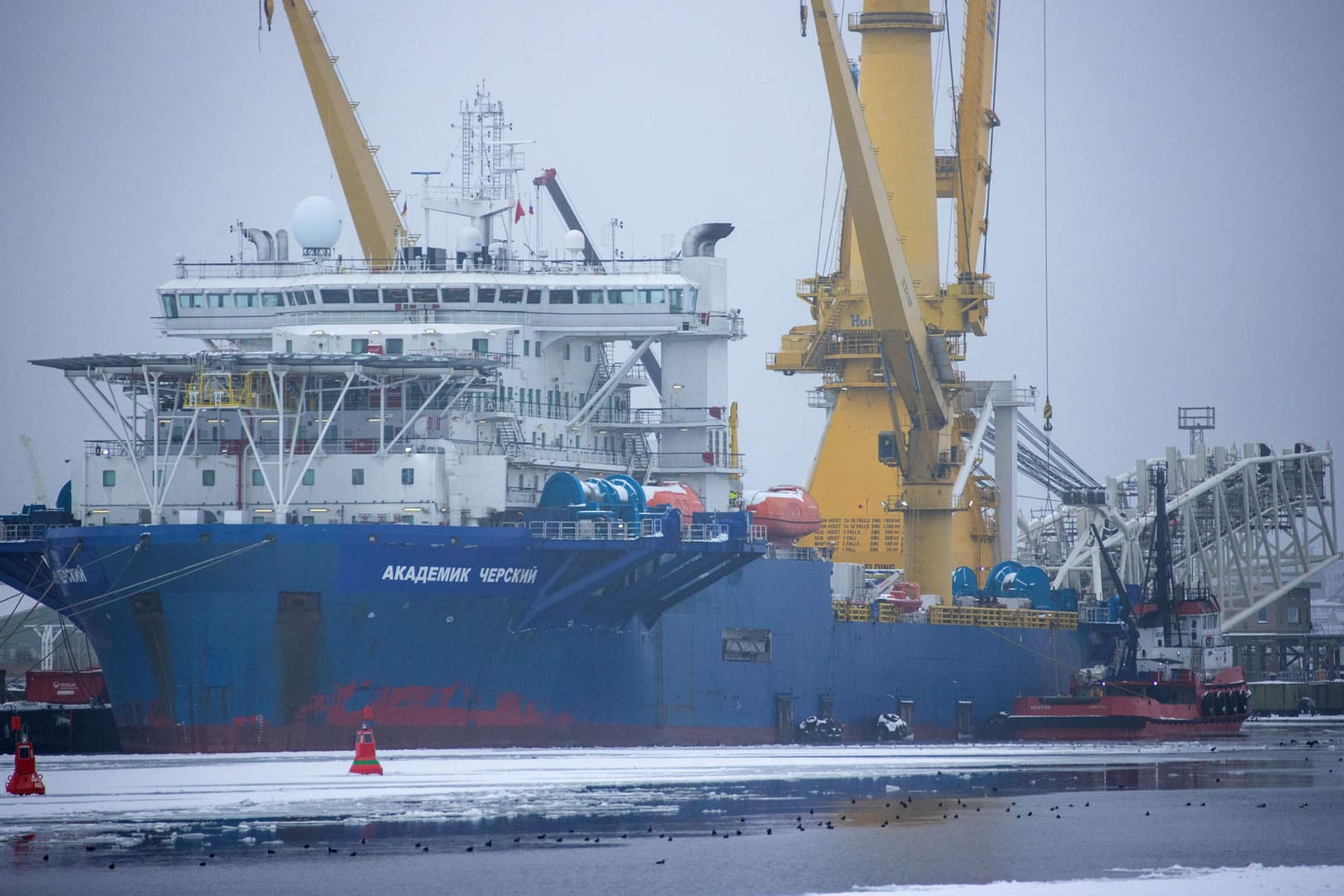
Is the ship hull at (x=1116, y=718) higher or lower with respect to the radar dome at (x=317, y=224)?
lower

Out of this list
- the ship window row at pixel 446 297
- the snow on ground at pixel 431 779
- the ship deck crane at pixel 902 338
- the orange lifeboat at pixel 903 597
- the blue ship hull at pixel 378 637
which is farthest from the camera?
the orange lifeboat at pixel 903 597

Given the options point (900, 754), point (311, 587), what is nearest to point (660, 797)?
point (311, 587)

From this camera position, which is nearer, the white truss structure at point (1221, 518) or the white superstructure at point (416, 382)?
the white superstructure at point (416, 382)

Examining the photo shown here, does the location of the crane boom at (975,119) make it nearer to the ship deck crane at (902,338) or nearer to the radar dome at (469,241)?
the ship deck crane at (902,338)

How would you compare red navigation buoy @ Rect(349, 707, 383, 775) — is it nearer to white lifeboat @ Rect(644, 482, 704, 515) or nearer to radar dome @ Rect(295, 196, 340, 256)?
white lifeboat @ Rect(644, 482, 704, 515)

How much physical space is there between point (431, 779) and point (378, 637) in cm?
586

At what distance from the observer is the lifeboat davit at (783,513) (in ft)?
175

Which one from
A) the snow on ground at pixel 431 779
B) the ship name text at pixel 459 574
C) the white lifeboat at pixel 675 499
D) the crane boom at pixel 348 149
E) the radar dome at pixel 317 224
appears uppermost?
the crane boom at pixel 348 149

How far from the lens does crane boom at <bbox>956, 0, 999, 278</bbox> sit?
66.1m

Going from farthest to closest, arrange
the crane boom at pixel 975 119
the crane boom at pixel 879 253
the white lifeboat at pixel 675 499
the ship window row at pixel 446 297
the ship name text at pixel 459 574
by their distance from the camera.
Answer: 1. the crane boom at pixel 975 119
2. the crane boom at pixel 879 253
3. the ship window row at pixel 446 297
4. the white lifeboat at pixel 675 499
5. the ship name text at pixel 459 574

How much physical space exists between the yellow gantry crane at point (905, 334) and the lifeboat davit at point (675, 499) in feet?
31.8

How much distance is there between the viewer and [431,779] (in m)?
37.1

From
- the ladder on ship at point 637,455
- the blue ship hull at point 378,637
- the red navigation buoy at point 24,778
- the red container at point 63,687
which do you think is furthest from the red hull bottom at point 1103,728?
the red navigation buoy at point 24,778

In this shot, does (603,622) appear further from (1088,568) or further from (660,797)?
(1088,568)
